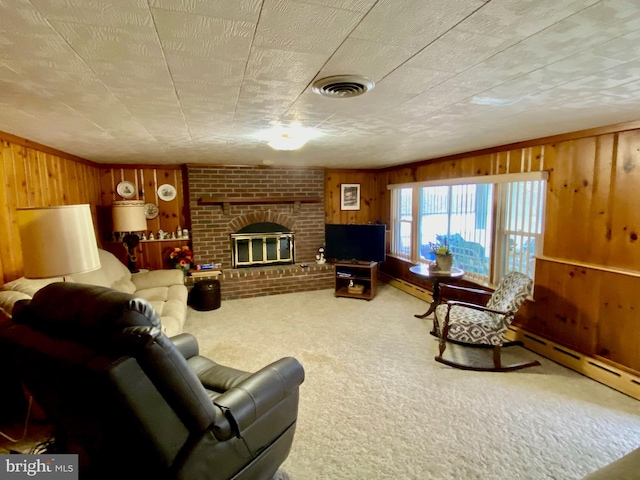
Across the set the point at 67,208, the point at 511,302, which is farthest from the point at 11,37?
the point at 511,302

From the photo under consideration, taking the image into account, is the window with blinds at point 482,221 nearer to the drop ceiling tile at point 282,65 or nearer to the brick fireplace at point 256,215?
the brick fireplace at point 256,215

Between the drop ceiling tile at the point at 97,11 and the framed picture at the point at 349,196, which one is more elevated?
the drop ceiling tile at the point at 97,11

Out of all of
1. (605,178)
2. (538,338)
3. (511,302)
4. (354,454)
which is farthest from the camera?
(538,338)

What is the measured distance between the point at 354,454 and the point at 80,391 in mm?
1539

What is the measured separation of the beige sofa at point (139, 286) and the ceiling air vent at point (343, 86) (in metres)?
2.06

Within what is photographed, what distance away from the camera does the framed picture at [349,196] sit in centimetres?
605

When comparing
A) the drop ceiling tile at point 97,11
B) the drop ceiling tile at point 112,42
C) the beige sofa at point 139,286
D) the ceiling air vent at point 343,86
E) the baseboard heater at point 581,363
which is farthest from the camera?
the baseboard heater at point 581,363

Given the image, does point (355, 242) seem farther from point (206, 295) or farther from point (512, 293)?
→ point (512, 293)

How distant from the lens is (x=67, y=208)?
77.7 inches

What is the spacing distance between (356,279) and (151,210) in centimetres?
348

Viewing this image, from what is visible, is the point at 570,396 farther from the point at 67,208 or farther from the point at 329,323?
the point at 67,208

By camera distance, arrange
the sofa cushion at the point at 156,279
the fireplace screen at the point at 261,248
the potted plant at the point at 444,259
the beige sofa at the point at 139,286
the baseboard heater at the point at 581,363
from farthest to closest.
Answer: the fireplace screen at the point at 261,248 → the sofa cushion at the point at 156,279 → the potted plant at the point at 444,259 → the baseboard heater at the point at 581,363 → the beige sofa at the point at 139,286

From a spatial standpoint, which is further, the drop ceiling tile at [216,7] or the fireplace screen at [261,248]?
the fireplace screen at [261,248]

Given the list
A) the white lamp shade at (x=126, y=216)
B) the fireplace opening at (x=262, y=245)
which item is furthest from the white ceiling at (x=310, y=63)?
the fireplace opening at (x=262, y=245)
